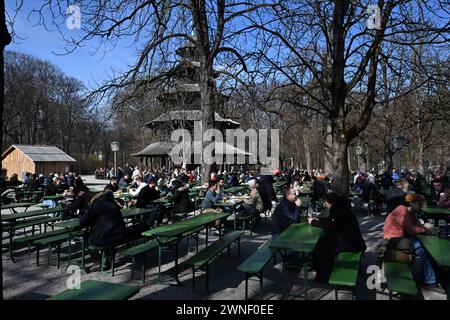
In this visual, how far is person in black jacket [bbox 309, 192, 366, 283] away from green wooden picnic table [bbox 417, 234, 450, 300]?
88 centimetres

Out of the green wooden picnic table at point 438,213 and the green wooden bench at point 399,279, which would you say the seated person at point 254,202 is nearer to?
the green wooden picnic table at point 438,213

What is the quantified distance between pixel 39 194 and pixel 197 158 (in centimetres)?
1449

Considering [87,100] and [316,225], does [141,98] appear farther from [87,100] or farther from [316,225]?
[316,225]

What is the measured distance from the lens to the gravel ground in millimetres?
4821

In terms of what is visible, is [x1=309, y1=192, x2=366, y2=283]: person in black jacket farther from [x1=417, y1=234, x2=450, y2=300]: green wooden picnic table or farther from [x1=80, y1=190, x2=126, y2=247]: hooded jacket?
[x1=80, y1=190, x2=126, y2=247]: hooded jacket

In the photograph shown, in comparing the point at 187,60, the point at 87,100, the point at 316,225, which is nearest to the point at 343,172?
the point at 316,225

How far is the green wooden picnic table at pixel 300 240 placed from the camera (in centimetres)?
435

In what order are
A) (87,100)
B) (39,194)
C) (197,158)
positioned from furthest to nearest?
(197,158), (39,194), (87,100)

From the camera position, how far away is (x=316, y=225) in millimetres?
5637

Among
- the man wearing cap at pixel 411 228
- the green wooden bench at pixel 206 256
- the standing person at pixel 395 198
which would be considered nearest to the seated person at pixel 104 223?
the green wooden bench at pixel 206 256

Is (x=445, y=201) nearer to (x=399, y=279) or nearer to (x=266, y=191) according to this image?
(x=266, y=191)

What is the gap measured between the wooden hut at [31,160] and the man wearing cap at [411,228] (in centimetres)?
2764

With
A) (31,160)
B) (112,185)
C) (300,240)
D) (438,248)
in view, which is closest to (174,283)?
(300,240)
